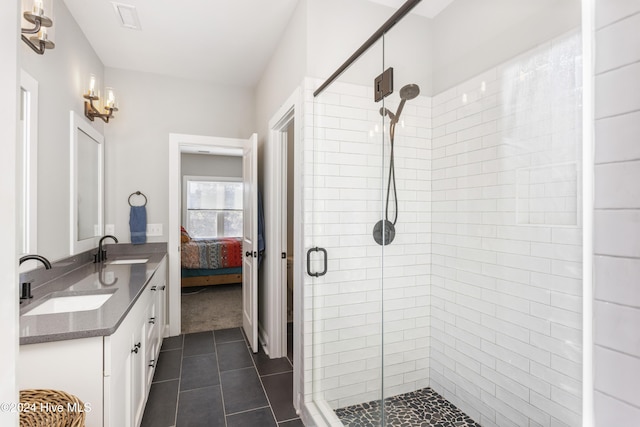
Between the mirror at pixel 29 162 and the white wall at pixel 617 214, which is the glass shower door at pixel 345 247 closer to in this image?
the white wall at pixel 617 214

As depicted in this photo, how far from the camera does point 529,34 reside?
150 centimetres

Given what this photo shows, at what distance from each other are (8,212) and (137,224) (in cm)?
305

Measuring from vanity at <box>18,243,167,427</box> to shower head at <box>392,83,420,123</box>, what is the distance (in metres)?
1.78

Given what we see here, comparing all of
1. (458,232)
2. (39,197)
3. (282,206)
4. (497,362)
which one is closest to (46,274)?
(39,197)

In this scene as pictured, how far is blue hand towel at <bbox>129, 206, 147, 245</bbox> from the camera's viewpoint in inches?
127

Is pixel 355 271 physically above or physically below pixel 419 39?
below

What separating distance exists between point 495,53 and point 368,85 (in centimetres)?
68

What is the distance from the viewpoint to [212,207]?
7047 mm

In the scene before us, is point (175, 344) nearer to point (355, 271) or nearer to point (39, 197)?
point (39, 197)

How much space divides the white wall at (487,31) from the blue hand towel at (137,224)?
293 cm

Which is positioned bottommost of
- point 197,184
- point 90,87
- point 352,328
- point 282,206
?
point 352,328

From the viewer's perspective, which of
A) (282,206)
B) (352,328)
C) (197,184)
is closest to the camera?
(352,328)

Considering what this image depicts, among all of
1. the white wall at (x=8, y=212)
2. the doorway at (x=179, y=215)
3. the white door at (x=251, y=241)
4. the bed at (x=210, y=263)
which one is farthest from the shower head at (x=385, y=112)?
the bed at (x=210, y=263)

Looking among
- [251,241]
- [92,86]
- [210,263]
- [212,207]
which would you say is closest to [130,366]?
A: [251,241]
